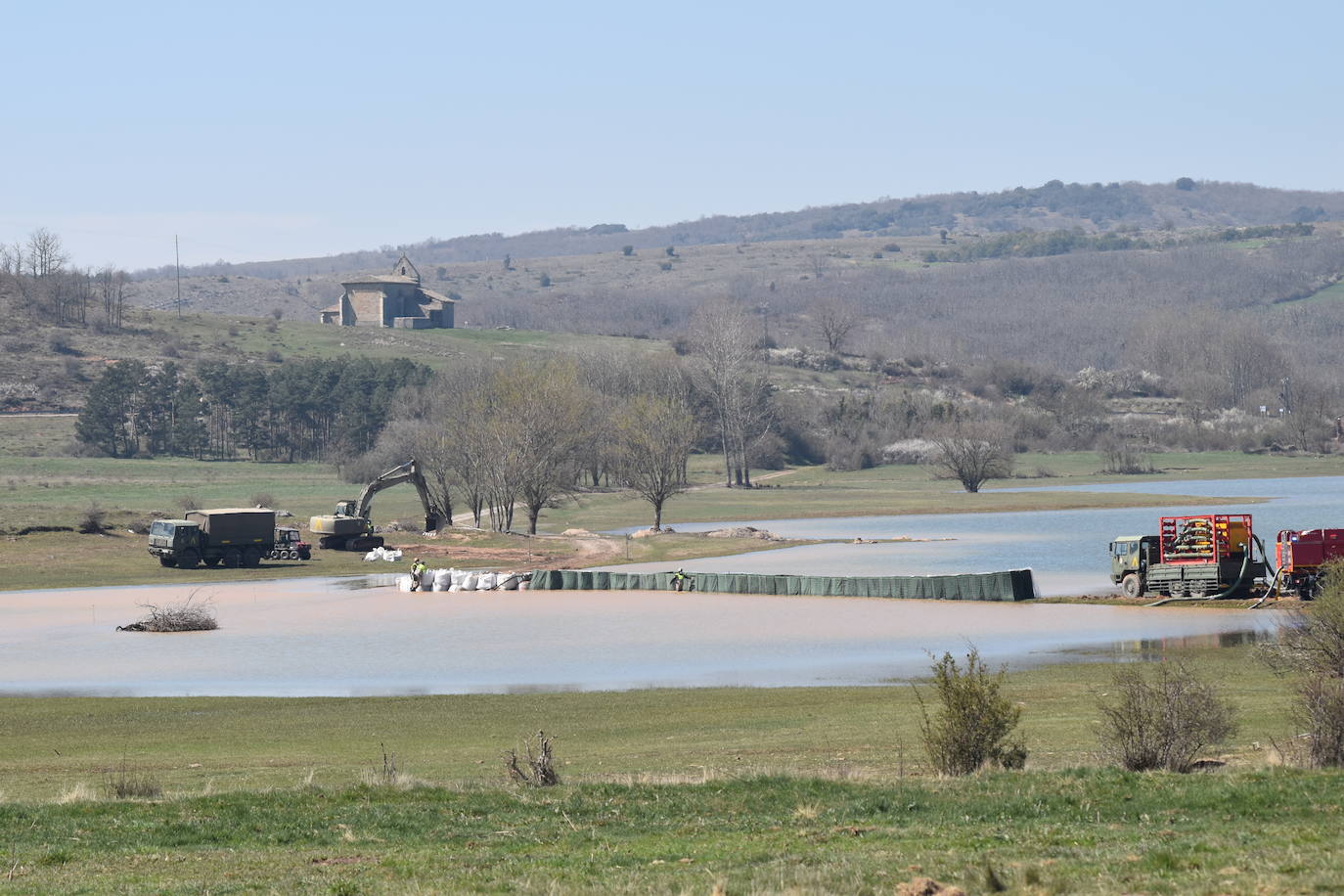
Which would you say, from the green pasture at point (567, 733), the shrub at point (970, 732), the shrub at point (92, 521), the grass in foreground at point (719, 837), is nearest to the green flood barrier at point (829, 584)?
the green pasture at point (567, 733)

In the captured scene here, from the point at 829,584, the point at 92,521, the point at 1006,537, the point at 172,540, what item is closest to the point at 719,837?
the point at 829,584

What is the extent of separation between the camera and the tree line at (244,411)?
141 m

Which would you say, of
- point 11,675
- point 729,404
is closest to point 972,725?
point 11,675

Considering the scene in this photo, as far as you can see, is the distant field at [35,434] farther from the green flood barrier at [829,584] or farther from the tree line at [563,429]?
the green flood barrier at [829,584]

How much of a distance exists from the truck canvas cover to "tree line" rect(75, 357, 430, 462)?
6958 cm

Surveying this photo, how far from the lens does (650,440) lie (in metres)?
92.2

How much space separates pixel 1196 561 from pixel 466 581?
2869cm

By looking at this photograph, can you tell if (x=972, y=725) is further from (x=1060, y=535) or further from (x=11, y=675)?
(x=1060, y=535)

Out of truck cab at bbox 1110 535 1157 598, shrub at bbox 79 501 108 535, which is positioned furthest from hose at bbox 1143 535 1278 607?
A: shrub at bbox 79 501 108 535

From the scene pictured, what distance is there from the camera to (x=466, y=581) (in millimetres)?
61750

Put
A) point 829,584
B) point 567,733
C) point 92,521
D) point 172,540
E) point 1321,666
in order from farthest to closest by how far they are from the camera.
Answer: point 92,521 < point 172,540 < point 829,584 < point 567,733 < point 1321,666

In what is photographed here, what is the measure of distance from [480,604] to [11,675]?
2002 centimetres

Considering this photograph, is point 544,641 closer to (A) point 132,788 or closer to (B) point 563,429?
(A) point 132,788

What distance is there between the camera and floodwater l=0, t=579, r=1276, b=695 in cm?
3559
